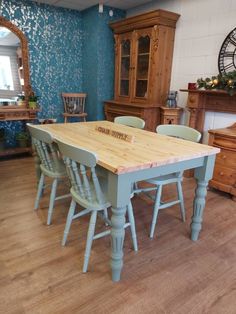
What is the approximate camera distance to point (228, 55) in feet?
9.43

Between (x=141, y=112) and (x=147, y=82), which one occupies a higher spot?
(x=147, y=82)

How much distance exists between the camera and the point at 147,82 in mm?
3576

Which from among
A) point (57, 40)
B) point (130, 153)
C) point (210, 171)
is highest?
point (57, 40)

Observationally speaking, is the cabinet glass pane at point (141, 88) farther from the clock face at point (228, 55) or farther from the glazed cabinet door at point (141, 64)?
the clock face at point (228, 55)

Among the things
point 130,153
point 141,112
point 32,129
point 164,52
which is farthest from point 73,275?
point 164,52

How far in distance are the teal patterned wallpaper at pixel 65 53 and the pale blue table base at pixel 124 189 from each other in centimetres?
288

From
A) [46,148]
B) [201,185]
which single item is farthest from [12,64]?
[201,185]

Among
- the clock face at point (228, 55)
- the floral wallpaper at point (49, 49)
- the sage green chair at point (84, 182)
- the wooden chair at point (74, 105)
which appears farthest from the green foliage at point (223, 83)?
the floral wallpaper at point (49, 49)

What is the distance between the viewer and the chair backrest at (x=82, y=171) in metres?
1.40

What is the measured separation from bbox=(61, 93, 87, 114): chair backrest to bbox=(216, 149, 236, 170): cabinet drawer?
2.65m

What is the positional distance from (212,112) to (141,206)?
1.61 m

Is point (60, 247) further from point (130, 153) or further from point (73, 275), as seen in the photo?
point (130, 153)

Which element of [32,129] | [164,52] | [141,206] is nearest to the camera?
[32,129]

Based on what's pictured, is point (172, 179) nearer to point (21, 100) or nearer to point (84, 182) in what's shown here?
point (84, 182)
